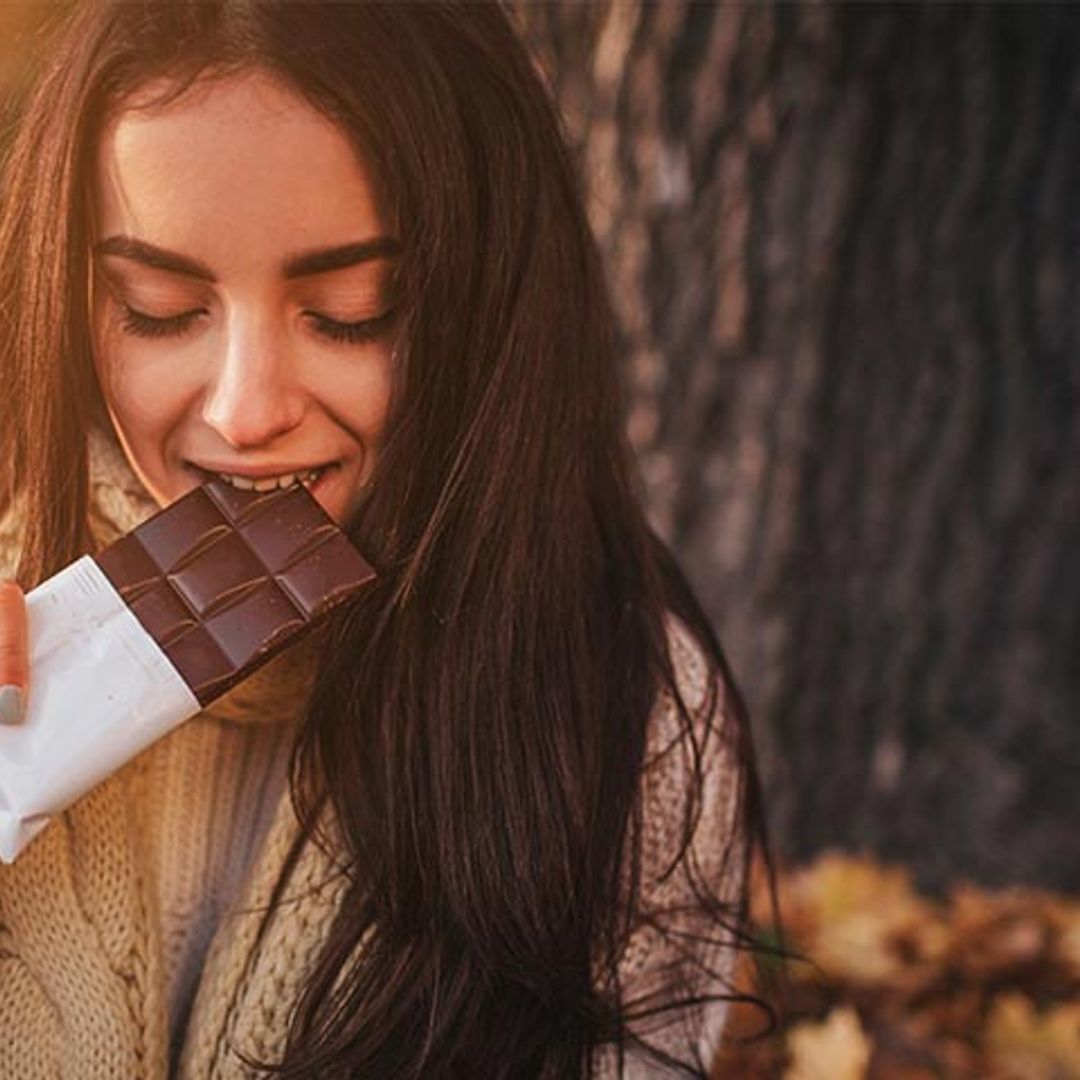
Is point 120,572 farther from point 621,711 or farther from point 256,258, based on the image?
point 621,711

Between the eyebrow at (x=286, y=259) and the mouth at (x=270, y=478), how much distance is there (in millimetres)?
159

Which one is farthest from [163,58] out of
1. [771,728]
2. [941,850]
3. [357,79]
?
[941,850]

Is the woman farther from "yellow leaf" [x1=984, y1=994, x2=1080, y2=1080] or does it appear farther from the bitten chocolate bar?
"yellow leaf" [x1=984, y1=994, x2=1080, y2=1080]

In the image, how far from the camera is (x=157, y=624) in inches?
56.3

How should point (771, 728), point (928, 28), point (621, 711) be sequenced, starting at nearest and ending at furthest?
point (621, 711) < point (928, 28) < point (771, 728)

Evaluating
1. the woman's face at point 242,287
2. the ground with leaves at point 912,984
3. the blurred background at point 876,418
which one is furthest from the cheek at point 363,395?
the blurred background at point 876,418

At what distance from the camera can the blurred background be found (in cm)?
253

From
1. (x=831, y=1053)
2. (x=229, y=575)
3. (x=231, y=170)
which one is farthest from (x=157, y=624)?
(x=831, y=1053)

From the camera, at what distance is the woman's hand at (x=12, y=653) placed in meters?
1.39

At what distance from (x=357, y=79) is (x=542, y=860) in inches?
25.5

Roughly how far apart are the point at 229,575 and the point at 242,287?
8.4 inches

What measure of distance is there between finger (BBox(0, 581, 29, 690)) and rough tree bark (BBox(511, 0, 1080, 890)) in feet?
4.10

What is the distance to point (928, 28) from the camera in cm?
253

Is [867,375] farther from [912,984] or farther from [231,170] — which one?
[231,170]
